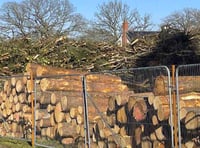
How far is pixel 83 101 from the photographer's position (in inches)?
412

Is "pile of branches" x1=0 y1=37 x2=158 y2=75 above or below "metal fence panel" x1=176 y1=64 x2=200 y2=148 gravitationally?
above

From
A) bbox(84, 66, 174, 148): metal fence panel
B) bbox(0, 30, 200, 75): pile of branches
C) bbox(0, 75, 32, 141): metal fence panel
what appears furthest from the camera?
bbox(0, 30, 200, 75): pile of branches

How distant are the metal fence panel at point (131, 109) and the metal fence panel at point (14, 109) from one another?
340 centimetres

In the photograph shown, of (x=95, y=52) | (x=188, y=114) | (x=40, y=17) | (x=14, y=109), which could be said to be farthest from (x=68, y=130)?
(x=40, y=17)

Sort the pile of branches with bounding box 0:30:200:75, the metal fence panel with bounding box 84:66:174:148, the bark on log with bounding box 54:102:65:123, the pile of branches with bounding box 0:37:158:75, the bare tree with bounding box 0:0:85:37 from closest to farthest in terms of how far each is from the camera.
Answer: the metal fence panel with bounding box 84:66:174:148, the bark on log with bounding box 54:102:65:123, the pile of branches with bounding box 0:30:200:75, the pile of branches with bounding box 0:37:158:75, the bare tree with bounding box 0:0:85:37

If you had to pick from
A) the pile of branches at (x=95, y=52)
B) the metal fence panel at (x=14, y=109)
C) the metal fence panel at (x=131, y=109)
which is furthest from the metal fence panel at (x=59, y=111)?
the pile of branches at (x=95, y=52)

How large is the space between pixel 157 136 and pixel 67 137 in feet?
11.7

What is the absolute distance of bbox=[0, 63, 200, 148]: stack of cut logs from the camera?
27.5 ft

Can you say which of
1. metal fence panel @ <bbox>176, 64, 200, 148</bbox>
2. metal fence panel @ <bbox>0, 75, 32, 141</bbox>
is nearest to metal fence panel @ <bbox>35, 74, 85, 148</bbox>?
metal fence panel @ <bbox>0, 75, 32, 141</bbox>

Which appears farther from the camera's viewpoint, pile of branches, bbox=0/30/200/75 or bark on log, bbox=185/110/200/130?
pile of branches, bbox=0/30/200/75

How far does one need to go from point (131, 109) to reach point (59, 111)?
129 inches

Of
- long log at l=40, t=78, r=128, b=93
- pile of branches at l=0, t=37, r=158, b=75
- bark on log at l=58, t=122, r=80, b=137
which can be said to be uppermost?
pile of branches at l=0, t=37, r=158, b=75

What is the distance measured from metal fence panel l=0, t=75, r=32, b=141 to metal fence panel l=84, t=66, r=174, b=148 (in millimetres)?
3404

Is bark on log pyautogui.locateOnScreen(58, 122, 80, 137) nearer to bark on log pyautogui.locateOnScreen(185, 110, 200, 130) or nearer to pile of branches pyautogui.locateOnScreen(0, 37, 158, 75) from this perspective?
bark on log pyautogui.locateOnScreen(185, 110, 200, 130)
